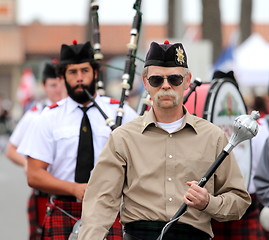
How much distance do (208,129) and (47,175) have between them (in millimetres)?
1598

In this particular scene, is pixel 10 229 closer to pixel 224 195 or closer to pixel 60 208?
pixel 60 208

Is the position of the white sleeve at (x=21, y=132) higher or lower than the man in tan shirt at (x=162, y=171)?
lower

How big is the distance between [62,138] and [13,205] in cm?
843

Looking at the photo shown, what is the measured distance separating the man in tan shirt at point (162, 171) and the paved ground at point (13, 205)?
6.16 meters

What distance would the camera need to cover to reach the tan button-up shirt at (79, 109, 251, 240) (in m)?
4.25

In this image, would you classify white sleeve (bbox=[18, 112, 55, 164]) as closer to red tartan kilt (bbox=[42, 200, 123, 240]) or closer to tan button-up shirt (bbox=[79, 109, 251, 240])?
red tartan kilt (bbox=[42, 200, 123, 240])

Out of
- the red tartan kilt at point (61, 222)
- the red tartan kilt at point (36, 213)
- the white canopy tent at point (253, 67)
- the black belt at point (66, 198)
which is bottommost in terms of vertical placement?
the white canopy tent at point (253, 67)

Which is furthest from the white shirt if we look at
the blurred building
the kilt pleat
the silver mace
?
the blurred building

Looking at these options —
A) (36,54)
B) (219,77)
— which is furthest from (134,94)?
(36,54)

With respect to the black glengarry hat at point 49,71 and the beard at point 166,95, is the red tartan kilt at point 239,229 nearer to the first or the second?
the beard at point 166,95

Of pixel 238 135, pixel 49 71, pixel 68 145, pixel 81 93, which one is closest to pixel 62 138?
pixel 68 145

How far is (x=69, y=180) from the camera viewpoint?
573cm

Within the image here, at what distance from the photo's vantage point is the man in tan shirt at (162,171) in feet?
13.9

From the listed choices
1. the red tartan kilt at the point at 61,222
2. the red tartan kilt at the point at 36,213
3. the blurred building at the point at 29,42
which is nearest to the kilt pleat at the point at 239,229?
the red tartan kilt at the point at 61,222
